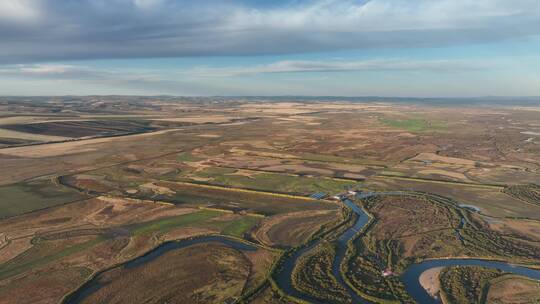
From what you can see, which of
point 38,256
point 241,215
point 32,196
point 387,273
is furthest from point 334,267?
point 32,196

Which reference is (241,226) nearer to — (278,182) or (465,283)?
(278,182)

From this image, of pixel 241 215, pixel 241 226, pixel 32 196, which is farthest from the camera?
pixel 32 196

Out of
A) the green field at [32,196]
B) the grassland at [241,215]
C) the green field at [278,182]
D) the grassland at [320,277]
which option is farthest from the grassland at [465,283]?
the green field at [32,196]

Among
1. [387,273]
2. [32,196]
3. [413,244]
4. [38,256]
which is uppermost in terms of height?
[32,196]

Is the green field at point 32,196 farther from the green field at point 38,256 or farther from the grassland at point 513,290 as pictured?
the grassland at point 513,290

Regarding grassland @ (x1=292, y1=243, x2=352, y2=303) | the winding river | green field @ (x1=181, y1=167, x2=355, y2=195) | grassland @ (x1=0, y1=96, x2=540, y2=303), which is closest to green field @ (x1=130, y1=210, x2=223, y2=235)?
grassland @ (x1=0, y1=96, x2=540, y2=303)

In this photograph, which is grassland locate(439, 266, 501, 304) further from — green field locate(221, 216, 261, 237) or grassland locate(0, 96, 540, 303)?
green field locate(221, 216, 261, 237)

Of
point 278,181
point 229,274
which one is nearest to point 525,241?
point 229,274
